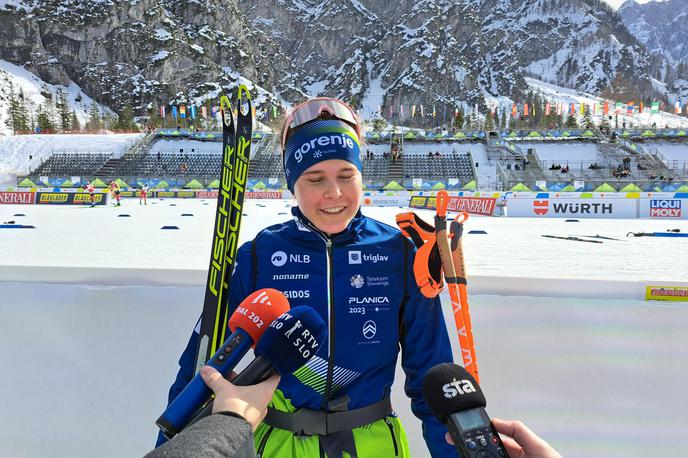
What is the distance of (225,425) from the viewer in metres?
0.71

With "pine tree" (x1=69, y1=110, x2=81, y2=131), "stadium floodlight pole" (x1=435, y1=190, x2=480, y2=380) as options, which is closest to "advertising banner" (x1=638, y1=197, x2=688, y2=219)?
"stadium floodlight pole" (x1=435, y1=190, x2=480, y2=380)

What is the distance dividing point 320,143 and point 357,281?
0.49 metres

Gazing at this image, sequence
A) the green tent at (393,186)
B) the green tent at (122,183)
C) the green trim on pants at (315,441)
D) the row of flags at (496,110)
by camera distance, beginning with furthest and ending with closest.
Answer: the row of flags at (496,110)
the green tent at (122,183)
the green tent at (393,186)
the green trim on pants at (315,441)

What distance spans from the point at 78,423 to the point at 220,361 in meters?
2.16

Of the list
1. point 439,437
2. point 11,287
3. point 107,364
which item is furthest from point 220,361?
point 11,287

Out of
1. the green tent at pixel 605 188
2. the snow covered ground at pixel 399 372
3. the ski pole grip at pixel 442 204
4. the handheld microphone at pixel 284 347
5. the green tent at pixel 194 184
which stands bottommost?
the snow covered ground at pixel 399 372

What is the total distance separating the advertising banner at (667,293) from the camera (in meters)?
2.26

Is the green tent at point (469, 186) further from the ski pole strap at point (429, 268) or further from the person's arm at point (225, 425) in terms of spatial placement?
the person's arm at point (225, 425)

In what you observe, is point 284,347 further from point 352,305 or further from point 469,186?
point 469,186

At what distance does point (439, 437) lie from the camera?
4.56 feet

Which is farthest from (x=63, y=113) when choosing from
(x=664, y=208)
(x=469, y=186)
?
(x=664, y=208)

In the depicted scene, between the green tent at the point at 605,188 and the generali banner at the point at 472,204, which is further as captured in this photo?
the green tent at the point at 605,188

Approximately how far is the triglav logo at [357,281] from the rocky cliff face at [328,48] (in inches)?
4607

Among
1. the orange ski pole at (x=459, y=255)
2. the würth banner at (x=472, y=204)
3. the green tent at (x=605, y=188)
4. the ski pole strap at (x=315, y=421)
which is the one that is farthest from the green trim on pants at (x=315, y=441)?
the green tent at (x=605, y=188)
